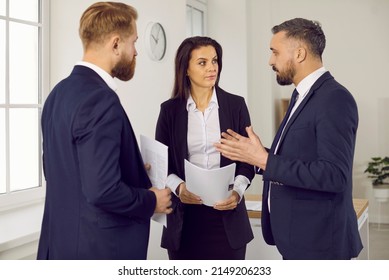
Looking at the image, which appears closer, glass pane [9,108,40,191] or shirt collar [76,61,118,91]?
shirt collar [76,61,118,91]

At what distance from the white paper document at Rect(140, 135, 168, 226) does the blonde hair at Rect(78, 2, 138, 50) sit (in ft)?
1.13

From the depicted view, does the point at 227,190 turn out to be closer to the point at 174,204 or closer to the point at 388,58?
the point at 174,204

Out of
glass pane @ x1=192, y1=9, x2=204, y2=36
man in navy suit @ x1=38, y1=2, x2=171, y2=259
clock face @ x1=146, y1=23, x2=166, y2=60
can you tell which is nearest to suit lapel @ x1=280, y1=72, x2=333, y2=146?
man in navy suit @ x1=38, y1=2, x2=171, y2=259

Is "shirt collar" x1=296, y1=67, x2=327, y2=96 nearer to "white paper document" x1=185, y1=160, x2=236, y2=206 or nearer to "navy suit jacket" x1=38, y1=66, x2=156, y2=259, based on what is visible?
"white paper document" x1=185, y1=160, x2=236, y2=206

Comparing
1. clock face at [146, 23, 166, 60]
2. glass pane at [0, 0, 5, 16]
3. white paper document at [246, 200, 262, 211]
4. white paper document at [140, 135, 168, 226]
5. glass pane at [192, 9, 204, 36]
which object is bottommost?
white paper document at [246, 200, 262, 211]

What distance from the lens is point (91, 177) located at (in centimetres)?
120

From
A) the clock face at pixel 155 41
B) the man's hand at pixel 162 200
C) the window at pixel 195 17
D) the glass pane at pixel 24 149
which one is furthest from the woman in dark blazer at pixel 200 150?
the window at pixel 195 17

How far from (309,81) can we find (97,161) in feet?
2.40

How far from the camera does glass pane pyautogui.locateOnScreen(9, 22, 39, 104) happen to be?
2207 mm

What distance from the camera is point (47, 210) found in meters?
1.38

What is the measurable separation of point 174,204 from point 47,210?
690mm

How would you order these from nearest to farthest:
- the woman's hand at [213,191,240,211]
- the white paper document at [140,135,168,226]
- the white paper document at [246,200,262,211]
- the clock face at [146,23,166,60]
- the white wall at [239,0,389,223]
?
the white paper document at [140,135,168,226], the woman's hand at [213,191,240,211], the white paper document at [246,200,262,211], the clock face at [146,23,166,60], the white wall at [239,0,389,223]

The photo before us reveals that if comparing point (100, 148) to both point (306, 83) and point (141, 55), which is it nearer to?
point (306, 83)

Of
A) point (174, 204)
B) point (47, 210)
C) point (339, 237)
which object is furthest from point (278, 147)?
point (47, 210)
